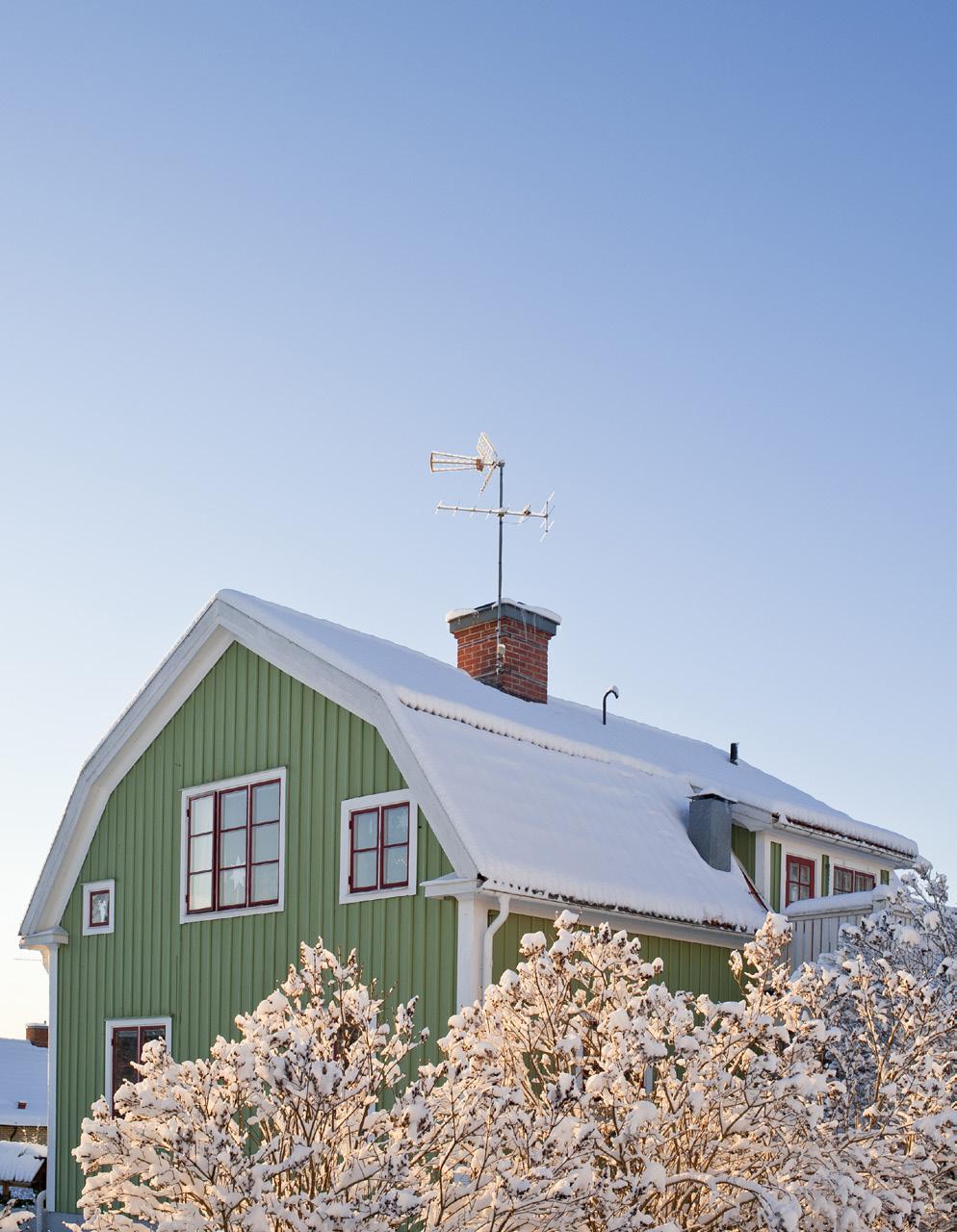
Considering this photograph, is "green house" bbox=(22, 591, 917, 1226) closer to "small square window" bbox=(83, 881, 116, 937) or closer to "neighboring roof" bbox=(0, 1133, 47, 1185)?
"small square window" bbox=(83, 881, 116, 937)

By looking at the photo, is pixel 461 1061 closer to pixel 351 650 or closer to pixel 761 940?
pixel 761 940

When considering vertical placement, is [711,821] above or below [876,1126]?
above

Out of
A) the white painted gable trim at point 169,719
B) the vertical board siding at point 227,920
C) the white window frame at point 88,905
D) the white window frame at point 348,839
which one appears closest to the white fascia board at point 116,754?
A: the white painted gable trim at point 169,719

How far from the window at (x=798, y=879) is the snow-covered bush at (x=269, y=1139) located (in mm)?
9050

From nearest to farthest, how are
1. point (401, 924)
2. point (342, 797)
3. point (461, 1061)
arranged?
point (461, 1061)
point (401, 924)
point (342, 797)

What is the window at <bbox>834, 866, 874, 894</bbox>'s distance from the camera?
17766mm

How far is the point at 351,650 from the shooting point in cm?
1527

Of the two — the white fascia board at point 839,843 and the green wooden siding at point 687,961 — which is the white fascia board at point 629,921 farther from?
the white fascia board at point 839,843

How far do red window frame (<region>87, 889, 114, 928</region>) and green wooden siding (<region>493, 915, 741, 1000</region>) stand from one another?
225 inches

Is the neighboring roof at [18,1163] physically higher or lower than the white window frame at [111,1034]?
lower

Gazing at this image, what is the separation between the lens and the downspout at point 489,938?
40.6ft

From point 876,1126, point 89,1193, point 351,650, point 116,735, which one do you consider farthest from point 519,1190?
point 116,735

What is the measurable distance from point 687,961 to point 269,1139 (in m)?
7.12

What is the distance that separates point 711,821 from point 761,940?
535 centimetres
